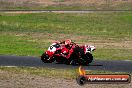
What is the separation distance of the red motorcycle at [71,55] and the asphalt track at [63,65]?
1.76ft

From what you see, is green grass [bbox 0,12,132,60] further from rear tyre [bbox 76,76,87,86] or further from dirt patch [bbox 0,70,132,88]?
rear tyre [bbox 76,76,87,86]

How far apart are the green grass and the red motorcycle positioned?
409 centimetres

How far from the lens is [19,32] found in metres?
55.0

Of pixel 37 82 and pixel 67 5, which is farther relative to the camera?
pixel 67 5

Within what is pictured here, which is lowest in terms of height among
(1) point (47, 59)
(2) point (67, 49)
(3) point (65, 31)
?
(3) point (65, 31)

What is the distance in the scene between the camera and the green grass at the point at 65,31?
4009 cm

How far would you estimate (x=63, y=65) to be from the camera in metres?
31.4

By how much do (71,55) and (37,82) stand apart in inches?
313

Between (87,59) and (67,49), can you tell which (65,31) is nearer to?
(67,49)

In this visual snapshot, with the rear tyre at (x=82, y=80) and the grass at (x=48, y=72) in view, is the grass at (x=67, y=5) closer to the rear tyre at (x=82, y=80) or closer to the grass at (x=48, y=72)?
the grass at (x=48, y=72)

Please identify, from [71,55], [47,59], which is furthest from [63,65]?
[47,59]

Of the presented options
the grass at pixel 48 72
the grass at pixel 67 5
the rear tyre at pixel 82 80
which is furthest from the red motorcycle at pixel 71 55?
the grass at pixel 67 5

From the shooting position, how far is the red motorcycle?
31.4m

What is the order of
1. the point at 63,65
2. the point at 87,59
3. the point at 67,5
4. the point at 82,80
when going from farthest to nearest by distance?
the point at 67,5
the point at 87,59
the point at 63,65
the point at 82,80
